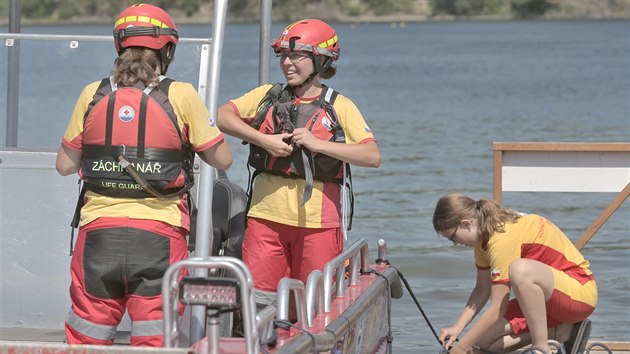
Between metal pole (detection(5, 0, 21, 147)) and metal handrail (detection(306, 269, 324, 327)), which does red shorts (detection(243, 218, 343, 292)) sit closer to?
metal handrail (detection(306, 269, 324, 327))

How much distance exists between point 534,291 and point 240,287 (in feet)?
6.72

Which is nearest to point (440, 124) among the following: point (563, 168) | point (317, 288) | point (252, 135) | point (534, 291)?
point (563, 168)

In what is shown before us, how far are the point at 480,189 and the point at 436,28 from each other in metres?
91.9

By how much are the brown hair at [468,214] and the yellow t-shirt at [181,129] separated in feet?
4.49

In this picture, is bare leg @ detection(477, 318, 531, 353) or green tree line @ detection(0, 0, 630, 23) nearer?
bare leg @ detection(477, 318, 531, 353)

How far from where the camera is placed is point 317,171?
526 cm

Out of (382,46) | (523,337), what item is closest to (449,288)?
(523,337)

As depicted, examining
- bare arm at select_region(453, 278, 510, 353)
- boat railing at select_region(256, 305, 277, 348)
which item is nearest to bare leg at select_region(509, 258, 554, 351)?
bare arm at select_region(453, 278, 510, 353)

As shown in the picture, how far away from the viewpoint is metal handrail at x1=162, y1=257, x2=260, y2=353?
3.66m

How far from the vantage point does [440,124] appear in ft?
92.5

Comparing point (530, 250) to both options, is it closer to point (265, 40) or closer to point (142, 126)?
point (265, 40)

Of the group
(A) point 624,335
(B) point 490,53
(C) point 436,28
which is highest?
(C) point 436,28

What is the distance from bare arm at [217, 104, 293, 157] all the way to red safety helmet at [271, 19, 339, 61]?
327mm

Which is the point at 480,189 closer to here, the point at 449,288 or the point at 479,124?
the point at 449,288
